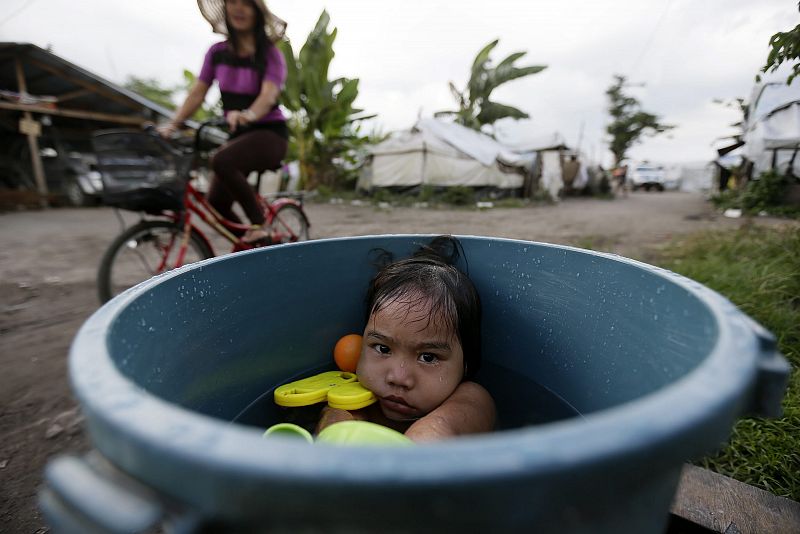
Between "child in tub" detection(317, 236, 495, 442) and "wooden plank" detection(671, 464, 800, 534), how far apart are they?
A: 0.43 metres

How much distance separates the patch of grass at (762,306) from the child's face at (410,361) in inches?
28.2

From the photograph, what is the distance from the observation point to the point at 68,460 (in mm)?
363

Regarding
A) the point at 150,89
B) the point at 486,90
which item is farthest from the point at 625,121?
the point at 150,89

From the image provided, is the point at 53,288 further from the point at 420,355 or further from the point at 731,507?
the point at 731,507

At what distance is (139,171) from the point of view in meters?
2.10

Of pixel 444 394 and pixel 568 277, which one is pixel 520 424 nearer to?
pixel 444 394

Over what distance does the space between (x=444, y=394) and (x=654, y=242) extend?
4.03m

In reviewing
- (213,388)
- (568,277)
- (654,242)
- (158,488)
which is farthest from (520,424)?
(654,242)

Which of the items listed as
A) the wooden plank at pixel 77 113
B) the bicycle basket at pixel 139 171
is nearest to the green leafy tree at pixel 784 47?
the bicycle basket at pixel 139 171

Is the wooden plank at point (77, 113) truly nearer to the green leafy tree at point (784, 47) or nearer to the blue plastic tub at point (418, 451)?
the blue plastic tub at point (418, 451)

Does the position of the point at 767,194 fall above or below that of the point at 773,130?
below

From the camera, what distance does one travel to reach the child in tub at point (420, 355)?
3.41 ft

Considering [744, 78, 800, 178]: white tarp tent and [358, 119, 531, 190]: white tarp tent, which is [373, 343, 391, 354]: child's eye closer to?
[744, 78, 800, 178]: white tarp tent

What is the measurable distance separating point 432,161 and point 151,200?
8.51 m
